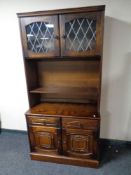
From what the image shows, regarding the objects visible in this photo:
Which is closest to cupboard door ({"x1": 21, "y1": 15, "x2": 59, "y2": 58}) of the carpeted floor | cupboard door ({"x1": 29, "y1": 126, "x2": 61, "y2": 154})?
cupboard door ({"x1": 29, "y1": 126, "x2": 61, "y2": 154})

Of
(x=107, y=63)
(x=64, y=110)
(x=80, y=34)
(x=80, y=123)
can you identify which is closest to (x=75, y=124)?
(x=80, y=123)

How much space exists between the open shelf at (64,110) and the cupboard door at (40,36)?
735 millimetres

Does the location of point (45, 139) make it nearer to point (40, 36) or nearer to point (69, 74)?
point (69, 74)

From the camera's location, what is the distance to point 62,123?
1.98 metres

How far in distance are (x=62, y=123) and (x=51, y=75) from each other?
0.76m

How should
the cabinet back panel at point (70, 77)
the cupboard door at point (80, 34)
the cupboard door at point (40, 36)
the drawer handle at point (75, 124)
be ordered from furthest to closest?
the cabinet back panel at point (70, 77), the drawer handle at point (75, 124), the cupboard door at point (40, 36), the cupboard door at point (80, 34)

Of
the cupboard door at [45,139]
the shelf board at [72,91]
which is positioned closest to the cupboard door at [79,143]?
the cupboard door at [45,139]

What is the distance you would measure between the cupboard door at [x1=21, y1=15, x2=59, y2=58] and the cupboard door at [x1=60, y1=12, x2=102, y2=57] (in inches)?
3.8

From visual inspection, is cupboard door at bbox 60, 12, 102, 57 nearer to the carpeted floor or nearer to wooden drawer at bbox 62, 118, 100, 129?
wooden drawer at bbox 62, 118, 100, 129

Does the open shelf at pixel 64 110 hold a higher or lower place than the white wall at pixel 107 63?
lower

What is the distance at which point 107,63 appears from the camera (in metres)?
2.18

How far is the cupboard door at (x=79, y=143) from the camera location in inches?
76.9

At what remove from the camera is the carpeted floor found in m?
2.00

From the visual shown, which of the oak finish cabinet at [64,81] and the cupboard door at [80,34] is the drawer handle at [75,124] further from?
the cupboard door at [80,34]
